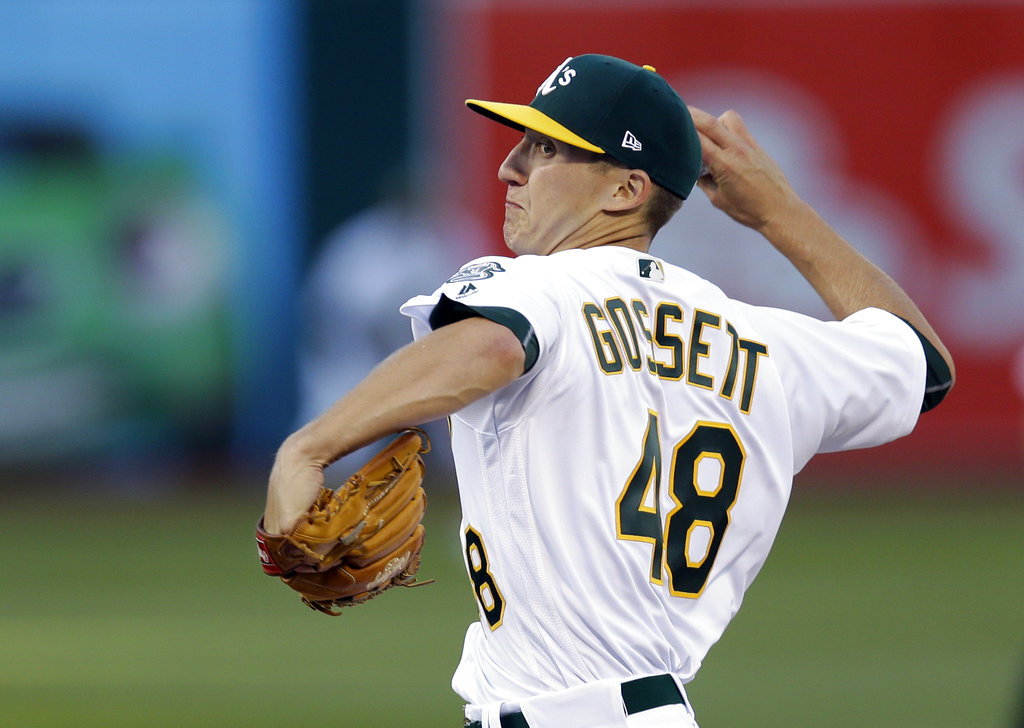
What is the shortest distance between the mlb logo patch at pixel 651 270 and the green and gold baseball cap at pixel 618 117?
19 centimetres

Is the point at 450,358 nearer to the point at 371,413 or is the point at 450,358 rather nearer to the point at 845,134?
the point at 371,413

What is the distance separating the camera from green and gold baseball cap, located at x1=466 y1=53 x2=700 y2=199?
111 inches

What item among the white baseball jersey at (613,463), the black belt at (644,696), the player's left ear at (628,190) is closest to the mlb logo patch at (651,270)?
the white baseball jersey at (613,463)

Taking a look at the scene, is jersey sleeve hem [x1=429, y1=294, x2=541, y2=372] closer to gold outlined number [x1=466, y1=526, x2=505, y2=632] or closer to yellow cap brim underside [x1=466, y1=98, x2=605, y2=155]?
gold outlined number [x1=466, y1=526, x2=505, y2=632]

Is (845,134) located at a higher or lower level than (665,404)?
lower

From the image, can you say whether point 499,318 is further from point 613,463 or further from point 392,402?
point 613,463

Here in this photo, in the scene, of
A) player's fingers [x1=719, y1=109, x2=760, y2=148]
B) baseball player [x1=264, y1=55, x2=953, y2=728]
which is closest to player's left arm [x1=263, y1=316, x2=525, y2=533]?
baseball player [x1=264, y1=55, x2=953, y2=728]

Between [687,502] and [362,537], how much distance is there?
0.60m

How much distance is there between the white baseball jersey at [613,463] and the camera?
8.31 feet

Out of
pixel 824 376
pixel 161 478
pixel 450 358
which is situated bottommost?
pixel 161 478

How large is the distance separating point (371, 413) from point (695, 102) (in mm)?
11805

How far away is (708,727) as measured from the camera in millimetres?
6582

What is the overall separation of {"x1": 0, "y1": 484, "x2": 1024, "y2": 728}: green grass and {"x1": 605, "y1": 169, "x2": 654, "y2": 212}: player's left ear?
138 inches

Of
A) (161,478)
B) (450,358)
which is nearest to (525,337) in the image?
(450,358)
